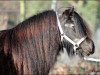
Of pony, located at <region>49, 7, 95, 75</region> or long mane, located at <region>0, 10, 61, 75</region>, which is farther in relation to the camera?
pony, located at <region>49, 7, 95, 75</region>

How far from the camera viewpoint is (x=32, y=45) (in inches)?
235

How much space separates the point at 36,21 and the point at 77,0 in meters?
13.5

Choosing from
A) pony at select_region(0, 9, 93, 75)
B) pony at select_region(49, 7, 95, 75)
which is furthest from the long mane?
pony at select_region(49, 7, 95, 75)

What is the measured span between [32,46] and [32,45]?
2cm

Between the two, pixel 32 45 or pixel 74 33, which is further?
pixel 74 33

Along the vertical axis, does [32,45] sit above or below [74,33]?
below

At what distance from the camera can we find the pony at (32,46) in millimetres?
5844

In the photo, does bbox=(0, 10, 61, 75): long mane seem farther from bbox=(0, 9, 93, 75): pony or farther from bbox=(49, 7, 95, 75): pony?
bbox=(49, 7, 95, 75): pony

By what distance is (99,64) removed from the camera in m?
9.22

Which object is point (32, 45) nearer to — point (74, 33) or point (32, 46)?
point (32, 46)

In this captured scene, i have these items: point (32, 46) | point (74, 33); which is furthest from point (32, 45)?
point (74, 33)

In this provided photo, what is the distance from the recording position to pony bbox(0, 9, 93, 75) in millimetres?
5844

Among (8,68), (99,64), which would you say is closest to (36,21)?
(8,68)

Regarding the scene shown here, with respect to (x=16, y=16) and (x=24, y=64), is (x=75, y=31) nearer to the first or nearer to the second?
(x=24, y=64)
